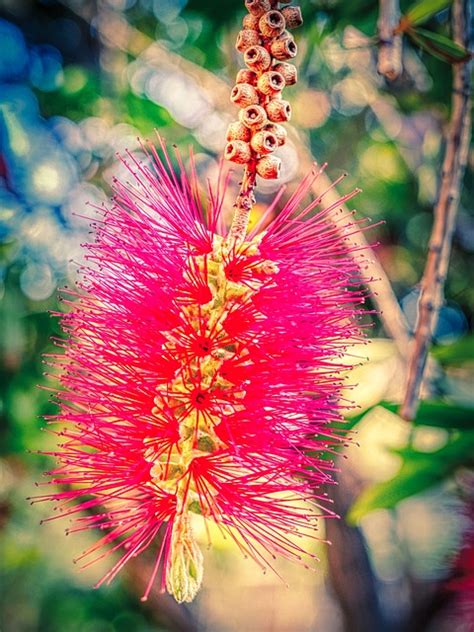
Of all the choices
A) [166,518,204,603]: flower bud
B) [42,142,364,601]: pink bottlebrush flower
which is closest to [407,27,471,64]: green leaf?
[42,142,364,601]: pink bottlebrush flower

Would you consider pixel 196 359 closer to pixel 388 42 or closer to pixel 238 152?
pixel 238 152

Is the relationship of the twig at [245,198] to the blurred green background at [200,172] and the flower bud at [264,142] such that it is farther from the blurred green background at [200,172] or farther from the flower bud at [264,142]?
the blurred green background at [200,172]

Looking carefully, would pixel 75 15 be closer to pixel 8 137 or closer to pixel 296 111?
pixel 8 137

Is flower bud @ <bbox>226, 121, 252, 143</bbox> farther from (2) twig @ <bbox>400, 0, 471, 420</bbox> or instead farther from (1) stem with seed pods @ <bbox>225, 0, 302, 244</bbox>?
(2) twig @ <bbox>400, 0, 471, 420</bbox>

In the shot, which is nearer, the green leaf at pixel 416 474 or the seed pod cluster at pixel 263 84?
the seed pod cluster at pixel 263 84

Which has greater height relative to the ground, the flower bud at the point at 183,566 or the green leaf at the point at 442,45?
the green leaf at the point at 442,45

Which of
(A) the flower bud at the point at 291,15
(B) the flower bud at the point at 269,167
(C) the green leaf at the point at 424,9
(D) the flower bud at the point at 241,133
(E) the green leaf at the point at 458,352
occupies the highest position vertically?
(C) the green leaf at the point at 424,9

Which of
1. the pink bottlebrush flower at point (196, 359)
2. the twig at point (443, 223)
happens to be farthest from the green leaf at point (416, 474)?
the pink bottlebrush flower at point (196, 359)

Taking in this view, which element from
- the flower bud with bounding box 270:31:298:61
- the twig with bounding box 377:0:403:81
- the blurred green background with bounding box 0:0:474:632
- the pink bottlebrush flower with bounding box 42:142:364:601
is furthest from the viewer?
the blurred green background with bounding box 0:0:474:632
